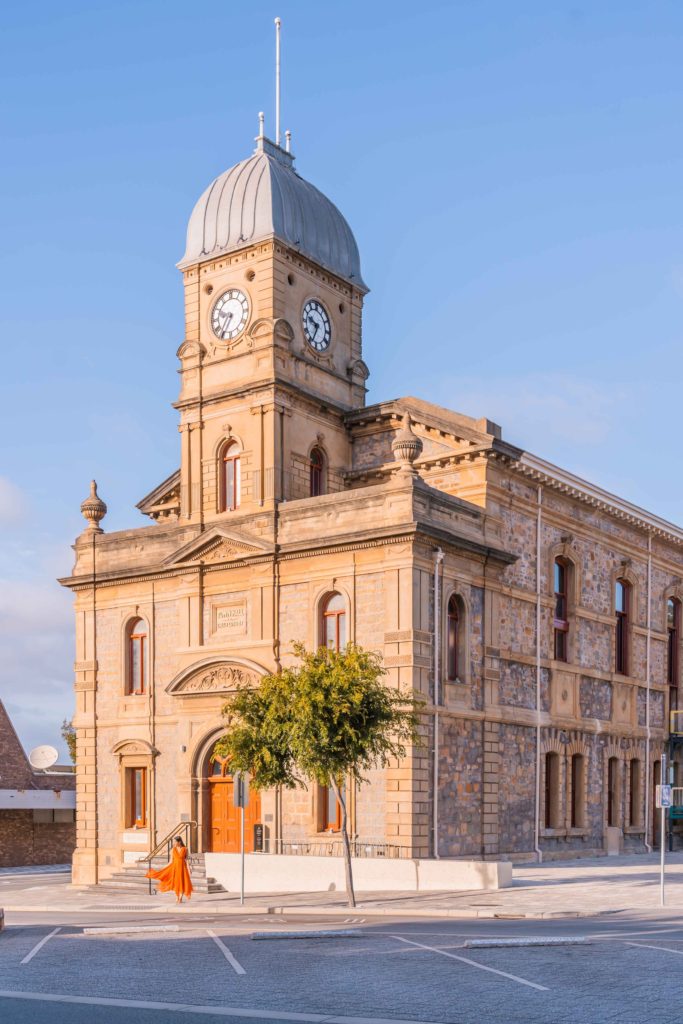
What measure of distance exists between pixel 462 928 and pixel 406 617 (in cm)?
1120

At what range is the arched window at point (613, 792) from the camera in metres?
39.0

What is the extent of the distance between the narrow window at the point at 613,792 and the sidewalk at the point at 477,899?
538cm

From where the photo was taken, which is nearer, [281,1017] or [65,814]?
[281,1017]

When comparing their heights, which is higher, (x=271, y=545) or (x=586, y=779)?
(x=271, y=545)

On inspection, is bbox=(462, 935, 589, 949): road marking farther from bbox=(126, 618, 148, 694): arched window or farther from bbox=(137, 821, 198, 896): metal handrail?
bbox=(126, 618, 148, 694): arched window

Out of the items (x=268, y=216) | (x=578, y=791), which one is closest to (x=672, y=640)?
(x=578, y=791)

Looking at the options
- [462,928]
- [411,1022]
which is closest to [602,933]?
[462,928]

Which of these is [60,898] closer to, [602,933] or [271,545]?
[271,545]

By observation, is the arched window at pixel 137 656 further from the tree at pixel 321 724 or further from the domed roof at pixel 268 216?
the domed roof at pixel 268 216

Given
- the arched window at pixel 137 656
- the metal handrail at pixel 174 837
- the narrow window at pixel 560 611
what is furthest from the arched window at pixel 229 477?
the narrow window at pixel 560 611

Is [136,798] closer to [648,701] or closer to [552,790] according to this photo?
[552,790]

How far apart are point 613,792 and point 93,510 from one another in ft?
58.1

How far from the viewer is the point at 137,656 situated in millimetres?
37062

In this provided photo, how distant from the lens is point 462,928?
19828mm
